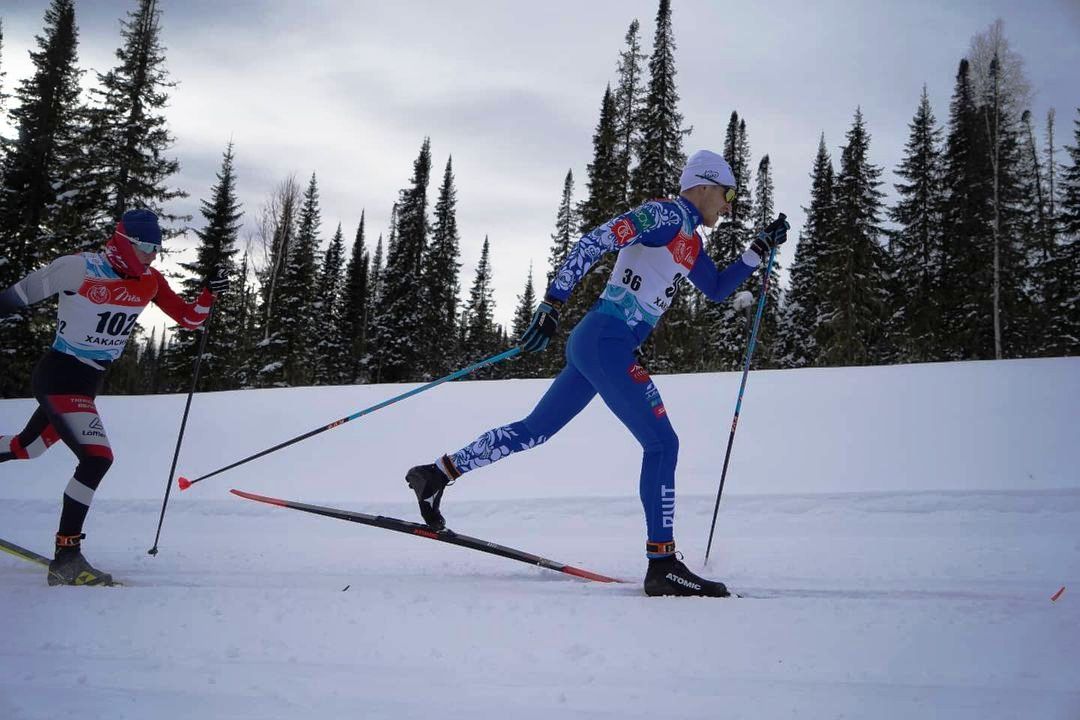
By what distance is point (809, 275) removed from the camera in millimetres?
33000

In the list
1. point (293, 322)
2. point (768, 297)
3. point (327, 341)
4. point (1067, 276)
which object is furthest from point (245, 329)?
point (1067, 276)

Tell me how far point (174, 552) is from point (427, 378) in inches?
1104

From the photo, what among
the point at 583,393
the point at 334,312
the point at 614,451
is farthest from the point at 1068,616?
the point at 334,312

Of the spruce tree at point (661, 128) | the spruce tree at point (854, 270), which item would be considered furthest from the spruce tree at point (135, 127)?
the spruce tree at point (854, 270)

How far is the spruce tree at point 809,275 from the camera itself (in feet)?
101

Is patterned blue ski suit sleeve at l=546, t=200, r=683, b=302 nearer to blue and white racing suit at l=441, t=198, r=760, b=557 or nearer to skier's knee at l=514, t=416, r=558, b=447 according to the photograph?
blue and white racing suit at l=441, t=198, r=760, b=557

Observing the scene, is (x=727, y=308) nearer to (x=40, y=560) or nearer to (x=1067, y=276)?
(x=1067, y=276)

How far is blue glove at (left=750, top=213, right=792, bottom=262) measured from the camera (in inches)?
159

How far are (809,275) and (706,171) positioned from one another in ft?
107

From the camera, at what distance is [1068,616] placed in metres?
2.60

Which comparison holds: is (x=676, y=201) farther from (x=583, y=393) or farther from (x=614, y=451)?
(x=614, y=451)

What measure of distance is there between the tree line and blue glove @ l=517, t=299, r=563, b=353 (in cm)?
1655

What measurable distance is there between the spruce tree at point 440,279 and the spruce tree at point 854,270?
65.5ft

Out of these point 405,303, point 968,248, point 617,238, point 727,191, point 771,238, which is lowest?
point 617,238
